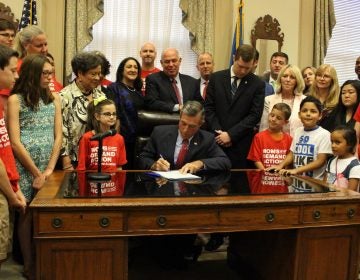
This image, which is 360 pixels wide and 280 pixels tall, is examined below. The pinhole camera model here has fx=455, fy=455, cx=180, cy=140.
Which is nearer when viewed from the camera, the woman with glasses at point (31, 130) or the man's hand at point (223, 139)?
the woman with glasses at point (31, 130)

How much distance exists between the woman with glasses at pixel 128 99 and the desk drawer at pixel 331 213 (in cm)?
164

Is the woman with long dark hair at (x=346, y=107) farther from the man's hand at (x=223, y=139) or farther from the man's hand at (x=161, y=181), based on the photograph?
the man's hand at (x=161, y=181)

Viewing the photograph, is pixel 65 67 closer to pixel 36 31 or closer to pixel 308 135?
pixel 36 31

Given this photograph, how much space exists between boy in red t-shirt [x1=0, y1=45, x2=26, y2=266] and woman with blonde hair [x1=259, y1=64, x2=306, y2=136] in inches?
90.2

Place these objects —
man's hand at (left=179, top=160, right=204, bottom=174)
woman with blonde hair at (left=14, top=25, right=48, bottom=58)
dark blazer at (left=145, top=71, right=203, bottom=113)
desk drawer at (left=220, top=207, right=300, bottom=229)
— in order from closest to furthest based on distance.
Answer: desk drawer at (left=220, top=207, right=300, bottom=229) < man's hand at (left=179, top=160, right=204, bottom=174) < woman with blonde hair at (left=14, top=25, right=48, bottom=58) < dark blazer at (left=145, top=71, right=203, bottom=113)

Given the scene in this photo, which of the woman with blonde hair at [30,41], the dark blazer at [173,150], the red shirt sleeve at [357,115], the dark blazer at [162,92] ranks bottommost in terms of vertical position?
the dark blazer at [173,150]

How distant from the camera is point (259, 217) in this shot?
2402 mm

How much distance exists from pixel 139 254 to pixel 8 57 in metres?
1.97

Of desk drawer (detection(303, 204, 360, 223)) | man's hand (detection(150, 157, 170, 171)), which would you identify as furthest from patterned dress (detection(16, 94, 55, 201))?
desk drawer (detection(303, 204, 360, 223))

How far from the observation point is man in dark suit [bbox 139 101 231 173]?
3072 mm

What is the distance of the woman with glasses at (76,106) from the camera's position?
326 centimetres

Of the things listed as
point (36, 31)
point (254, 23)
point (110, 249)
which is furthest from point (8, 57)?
point (254, 23)

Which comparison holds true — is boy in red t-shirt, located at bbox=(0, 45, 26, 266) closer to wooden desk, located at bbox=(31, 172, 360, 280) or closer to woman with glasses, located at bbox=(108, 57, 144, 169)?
wooden desk, located at bbox=(31, 172, 360, 280)

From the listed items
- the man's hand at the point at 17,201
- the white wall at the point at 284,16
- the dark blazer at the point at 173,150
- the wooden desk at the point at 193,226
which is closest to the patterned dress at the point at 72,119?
the dark blazer at the point at 173,150
